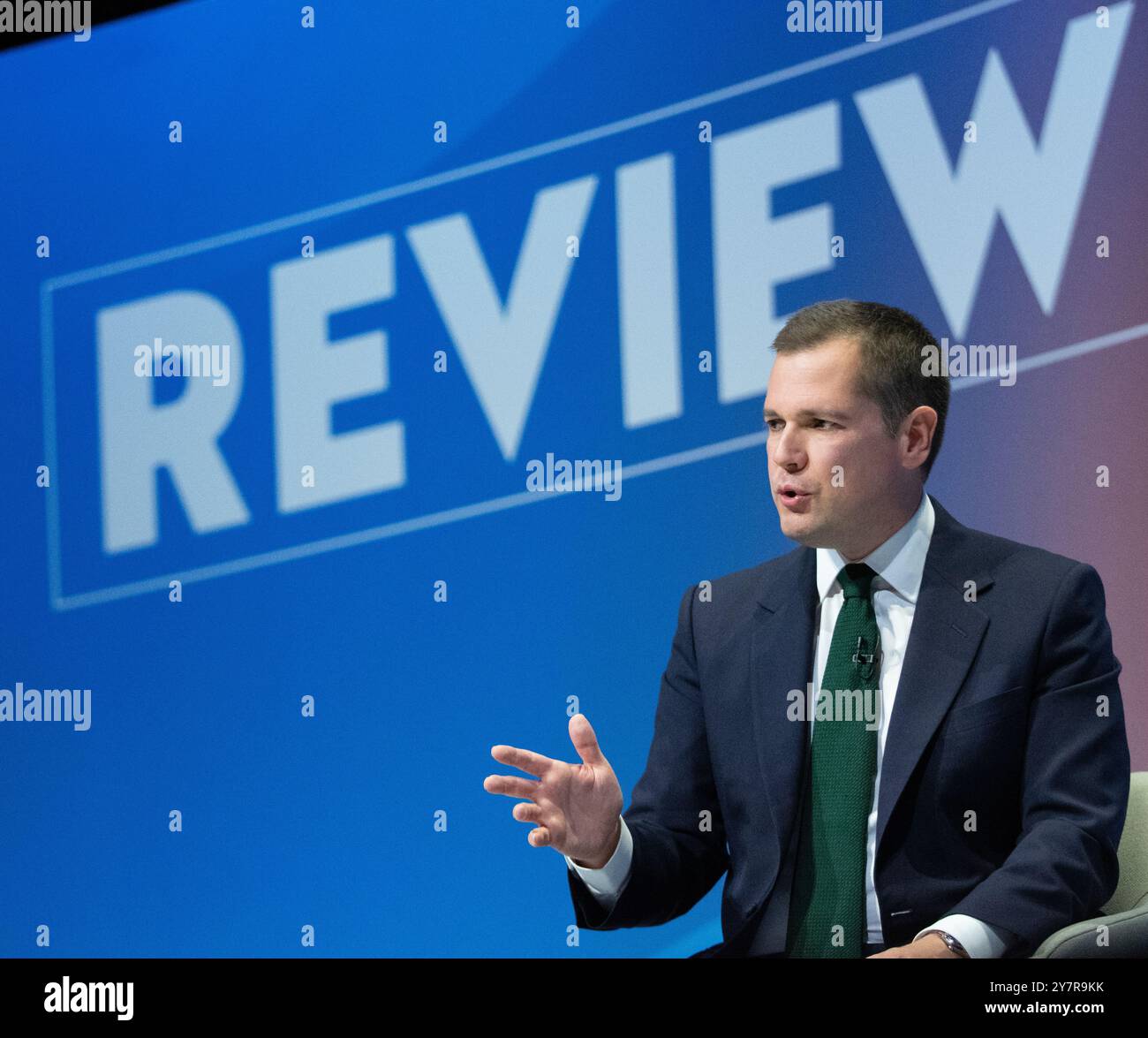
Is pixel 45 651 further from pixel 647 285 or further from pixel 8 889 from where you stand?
pixel 647 285

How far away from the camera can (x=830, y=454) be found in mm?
2783

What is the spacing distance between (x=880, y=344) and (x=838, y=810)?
90 centimetres

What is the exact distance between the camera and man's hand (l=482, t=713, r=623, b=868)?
260cm

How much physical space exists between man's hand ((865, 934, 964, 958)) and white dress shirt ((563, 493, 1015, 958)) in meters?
0.19

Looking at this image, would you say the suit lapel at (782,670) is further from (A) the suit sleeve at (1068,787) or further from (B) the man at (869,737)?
(A) the suit sleeve at (1068,787)

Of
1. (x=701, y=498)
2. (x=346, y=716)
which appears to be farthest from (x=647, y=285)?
(x=346, y=716)

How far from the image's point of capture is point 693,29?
4.01 m

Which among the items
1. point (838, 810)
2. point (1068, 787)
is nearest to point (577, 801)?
point (838, 810)

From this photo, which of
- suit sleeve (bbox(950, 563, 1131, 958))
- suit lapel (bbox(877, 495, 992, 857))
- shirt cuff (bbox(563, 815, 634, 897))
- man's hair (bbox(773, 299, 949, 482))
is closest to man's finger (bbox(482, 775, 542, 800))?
shirt cuff (bbox(563, 815, 634, 897))

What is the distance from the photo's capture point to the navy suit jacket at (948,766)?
8.42 feet

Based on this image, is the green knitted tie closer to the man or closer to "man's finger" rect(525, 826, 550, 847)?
the man

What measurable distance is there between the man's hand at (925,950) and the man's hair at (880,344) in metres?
0.95

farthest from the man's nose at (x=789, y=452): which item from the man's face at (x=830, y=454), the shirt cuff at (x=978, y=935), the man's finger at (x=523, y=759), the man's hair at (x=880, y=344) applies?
the shirt cuff at (x=978, y=935)

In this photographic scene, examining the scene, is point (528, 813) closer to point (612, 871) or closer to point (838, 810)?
point (612, 871)
